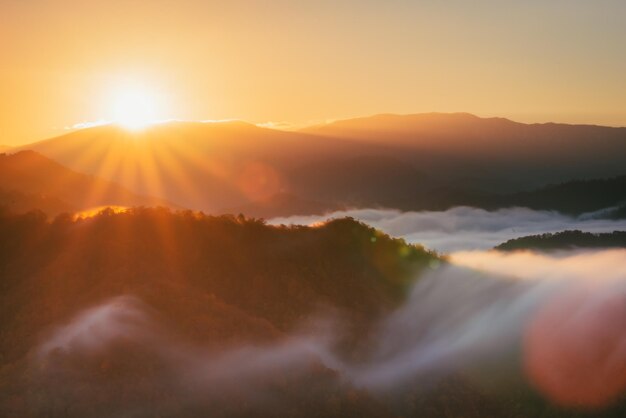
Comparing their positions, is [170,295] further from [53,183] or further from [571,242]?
[571,242]

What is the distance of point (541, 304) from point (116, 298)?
72.9 ft

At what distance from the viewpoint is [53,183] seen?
106 metres

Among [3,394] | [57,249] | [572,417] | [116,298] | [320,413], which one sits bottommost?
[572,417]

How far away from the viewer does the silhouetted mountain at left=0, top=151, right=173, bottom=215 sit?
91875 millimetres

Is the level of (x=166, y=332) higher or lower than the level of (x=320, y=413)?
higher

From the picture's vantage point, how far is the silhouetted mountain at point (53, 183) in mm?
91875

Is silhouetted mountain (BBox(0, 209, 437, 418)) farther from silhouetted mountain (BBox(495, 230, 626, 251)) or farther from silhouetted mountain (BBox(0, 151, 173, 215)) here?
silhouetted mountain (BBox(495, 230, 626, 251))

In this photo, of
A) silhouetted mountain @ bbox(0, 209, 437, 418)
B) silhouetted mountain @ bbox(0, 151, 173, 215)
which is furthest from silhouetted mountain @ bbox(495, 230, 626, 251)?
silhouetted mountain @ bbox(0, 209, 437, 418)

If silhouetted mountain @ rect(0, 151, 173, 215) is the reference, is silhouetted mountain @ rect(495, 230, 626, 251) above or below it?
below

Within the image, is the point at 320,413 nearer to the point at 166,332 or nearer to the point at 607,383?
the point at 166,332

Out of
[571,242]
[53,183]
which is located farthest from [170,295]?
[571,242]

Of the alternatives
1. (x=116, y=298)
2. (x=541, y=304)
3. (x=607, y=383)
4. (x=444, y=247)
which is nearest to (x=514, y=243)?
(x=444, y=247)

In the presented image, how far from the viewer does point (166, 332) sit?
2598cm

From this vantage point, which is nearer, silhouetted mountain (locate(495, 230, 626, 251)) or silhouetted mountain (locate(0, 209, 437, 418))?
silhouetted mountain (locate(0, 209, 437, 418))
